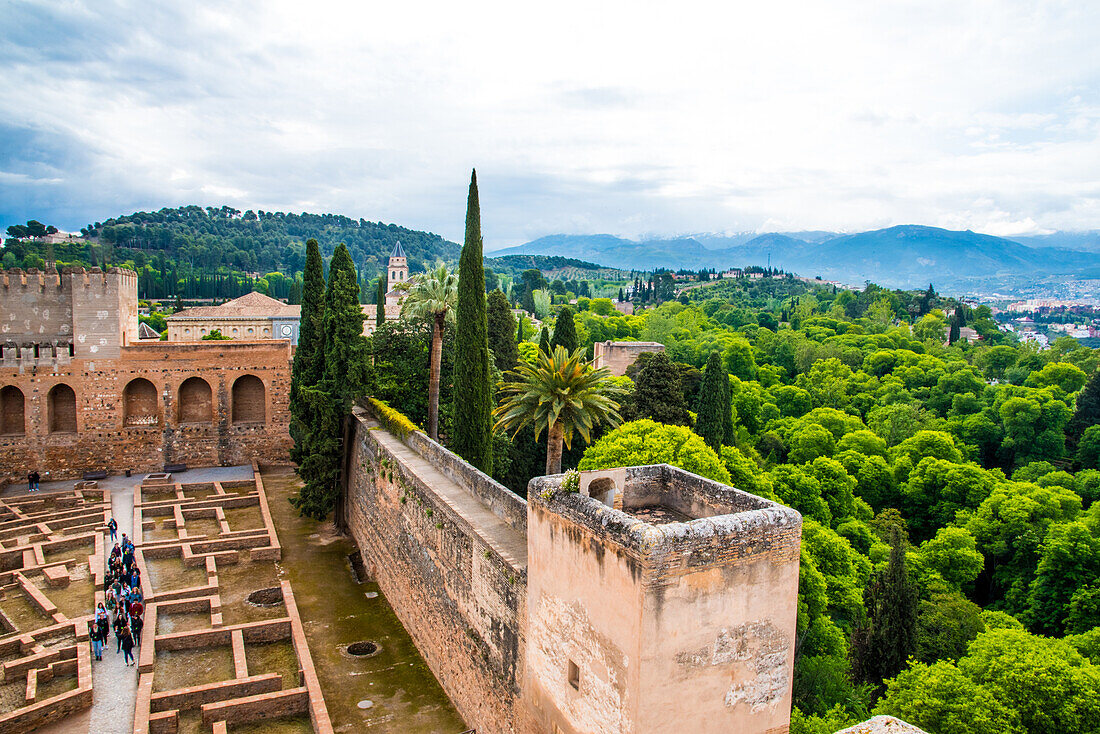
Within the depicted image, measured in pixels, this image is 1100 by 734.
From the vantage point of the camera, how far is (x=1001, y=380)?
59219mm

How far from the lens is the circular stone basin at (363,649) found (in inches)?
622

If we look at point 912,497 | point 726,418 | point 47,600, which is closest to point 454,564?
point 47,600

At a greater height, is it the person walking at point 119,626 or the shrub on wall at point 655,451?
the shrub on wall at point 655,451

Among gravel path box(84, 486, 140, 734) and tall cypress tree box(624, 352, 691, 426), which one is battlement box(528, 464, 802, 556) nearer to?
gravel path box(84, 486, 140, 734)

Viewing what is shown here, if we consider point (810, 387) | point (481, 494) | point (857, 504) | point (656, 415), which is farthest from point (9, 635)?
point (810, 387)

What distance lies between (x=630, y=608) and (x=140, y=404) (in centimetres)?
2664

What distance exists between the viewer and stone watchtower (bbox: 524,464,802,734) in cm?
715

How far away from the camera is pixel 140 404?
2778cm

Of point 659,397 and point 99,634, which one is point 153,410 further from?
point 659,397

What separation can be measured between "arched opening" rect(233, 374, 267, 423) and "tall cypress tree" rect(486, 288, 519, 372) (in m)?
9.81

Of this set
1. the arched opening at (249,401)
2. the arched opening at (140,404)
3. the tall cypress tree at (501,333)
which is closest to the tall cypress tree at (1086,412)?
the tall cypress tree at (501,333)

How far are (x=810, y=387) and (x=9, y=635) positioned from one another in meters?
50.0

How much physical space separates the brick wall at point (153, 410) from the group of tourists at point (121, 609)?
1113cm

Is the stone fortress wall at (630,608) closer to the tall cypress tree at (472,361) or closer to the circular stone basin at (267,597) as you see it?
the circular stone basin at (267,597)
